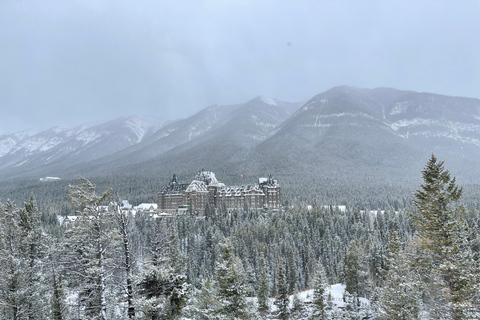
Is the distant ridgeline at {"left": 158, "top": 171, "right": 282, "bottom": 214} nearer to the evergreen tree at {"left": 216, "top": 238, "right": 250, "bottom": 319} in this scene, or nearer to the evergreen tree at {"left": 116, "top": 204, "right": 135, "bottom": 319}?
the evergreen tree at {"left": 216, "top": 238, "right": 250, "bottom": 319}

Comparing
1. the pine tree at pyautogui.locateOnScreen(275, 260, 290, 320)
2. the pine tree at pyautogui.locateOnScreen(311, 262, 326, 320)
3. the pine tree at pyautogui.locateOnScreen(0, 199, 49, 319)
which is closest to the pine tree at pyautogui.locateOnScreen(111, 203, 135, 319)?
the pine tree at pyautogui.locateOnScreen(0, 199, 49, 319)

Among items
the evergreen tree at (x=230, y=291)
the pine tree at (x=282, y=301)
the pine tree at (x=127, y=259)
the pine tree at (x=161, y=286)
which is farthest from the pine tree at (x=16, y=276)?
the pine tree at (x=282, y=301)

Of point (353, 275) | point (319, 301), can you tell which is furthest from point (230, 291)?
point (353, 275)

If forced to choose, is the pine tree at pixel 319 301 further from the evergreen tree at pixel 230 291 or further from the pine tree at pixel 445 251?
the pine tree at pixel 445 251

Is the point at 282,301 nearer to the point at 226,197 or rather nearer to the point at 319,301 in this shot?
the point at 319,301

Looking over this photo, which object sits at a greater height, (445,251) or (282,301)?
(445,251)

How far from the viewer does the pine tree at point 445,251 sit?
676 inches

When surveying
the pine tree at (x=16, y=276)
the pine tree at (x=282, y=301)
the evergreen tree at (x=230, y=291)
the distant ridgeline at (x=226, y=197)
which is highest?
the pine tree at (x=16, y=276)

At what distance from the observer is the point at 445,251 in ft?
57.5

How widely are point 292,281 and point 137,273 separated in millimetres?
69209

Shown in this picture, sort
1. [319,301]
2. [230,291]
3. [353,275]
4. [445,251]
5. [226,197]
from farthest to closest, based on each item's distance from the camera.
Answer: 1. [226,197]
2. [353,275]
3. [319,301]
4. [230,291]
5. [445,251]

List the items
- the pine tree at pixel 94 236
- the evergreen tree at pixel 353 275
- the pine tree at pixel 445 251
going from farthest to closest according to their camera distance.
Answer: the evergreen tree at pixel 353 275 → the pine tree at pixel 445 251 → the pine tree at pixel 94 236

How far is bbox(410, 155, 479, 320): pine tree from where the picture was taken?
56.3 ft

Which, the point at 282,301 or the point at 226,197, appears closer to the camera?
the point at 282,301
